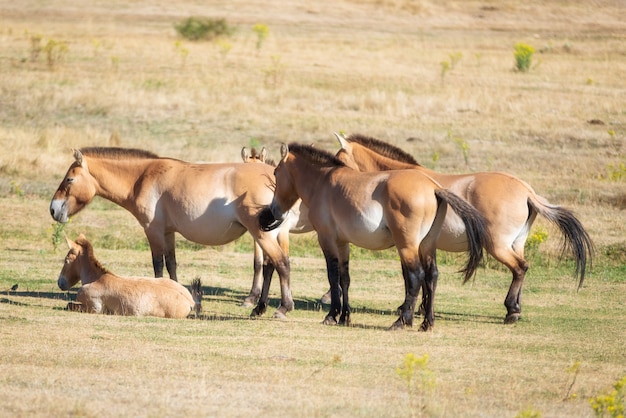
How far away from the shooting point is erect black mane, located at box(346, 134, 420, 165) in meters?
14.6

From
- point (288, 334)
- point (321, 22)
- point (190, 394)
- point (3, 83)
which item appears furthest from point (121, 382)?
point (321, 22)

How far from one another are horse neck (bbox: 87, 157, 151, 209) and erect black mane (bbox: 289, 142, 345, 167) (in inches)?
99.7

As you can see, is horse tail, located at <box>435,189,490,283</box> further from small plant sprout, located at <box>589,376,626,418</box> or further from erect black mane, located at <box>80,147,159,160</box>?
erect black mane, located at <box>80,147,159,160</box>

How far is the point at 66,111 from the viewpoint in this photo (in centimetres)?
3177

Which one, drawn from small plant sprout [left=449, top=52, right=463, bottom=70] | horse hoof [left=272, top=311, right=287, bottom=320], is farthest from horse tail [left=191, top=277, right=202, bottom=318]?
small plant sprout [left=449, top=52, right=463, bottom=70]

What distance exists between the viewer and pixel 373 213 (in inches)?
502

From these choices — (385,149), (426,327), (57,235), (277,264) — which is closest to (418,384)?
(426,327)

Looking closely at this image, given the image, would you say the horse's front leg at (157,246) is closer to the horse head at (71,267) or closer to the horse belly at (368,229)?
the horse head at (71,267)

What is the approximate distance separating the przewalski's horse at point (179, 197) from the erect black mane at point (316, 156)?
0.89 meters

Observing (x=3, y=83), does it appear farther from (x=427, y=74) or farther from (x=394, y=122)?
(x=427, y=74)

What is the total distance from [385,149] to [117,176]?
3.65 m

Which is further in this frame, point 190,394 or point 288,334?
point 288,334

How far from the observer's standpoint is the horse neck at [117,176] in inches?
593

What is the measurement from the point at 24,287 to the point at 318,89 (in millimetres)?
21173
